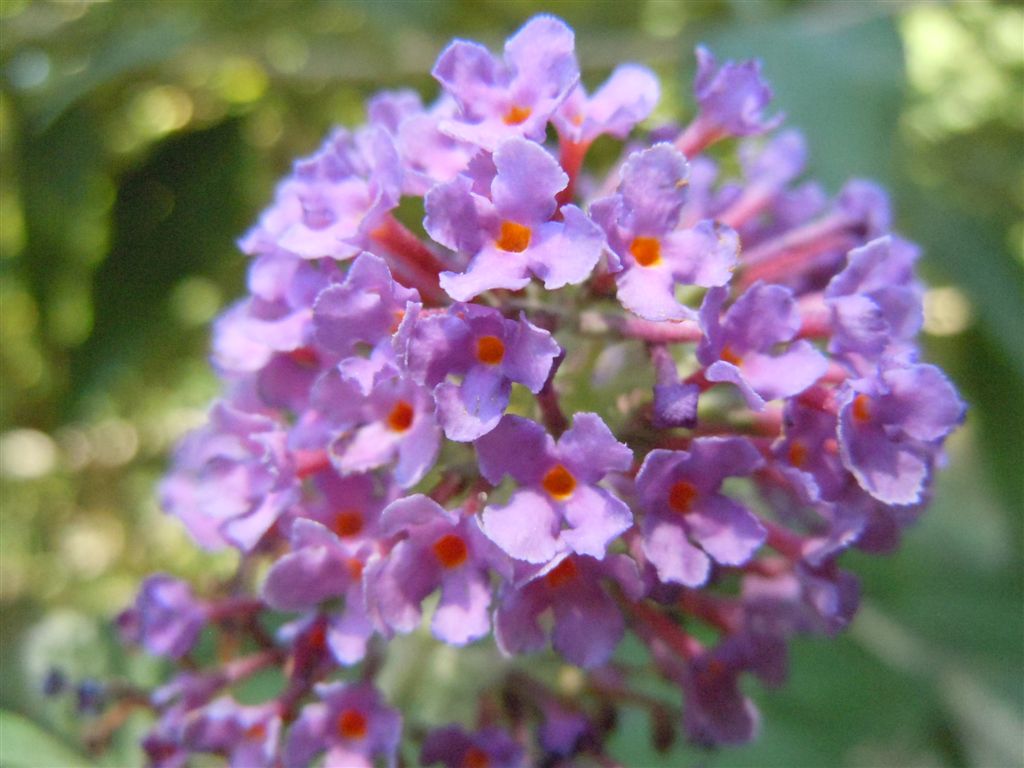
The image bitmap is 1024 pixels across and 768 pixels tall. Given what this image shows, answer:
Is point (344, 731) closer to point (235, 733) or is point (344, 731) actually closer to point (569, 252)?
point (235, 733)

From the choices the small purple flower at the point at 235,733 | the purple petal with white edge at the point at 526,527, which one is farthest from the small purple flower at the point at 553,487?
the small purple flower at the point at 235,733

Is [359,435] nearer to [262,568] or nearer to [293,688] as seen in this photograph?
[293,688]

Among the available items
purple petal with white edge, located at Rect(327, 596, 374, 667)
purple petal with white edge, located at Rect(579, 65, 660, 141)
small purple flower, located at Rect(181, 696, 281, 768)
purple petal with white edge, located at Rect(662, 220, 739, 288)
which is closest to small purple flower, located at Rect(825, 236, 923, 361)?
purple petal with white edge, located at Rect(662, 220, 739, 288)

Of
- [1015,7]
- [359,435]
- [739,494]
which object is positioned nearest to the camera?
[359,435]

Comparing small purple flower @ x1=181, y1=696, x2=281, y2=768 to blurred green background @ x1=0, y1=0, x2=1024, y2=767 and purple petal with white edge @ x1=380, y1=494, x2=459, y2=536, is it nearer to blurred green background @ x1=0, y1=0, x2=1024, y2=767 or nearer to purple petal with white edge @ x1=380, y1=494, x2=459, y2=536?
purple petal with white edge @ x1=380, y1=494, x2=459, y2=536

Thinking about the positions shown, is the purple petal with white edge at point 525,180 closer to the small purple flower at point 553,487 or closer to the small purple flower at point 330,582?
the small purple flower at point 553,487

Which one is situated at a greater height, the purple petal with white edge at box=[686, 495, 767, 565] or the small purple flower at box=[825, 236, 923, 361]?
the small purple flower at box=[825, 236, 923, 361]

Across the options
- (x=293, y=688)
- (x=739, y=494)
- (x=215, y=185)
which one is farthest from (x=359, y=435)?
(x=215, y=185)
